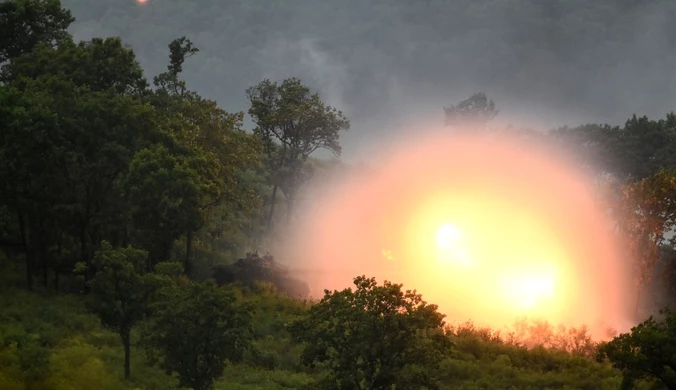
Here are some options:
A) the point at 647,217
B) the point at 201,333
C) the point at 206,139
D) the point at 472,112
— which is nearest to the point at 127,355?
the point at 201,333

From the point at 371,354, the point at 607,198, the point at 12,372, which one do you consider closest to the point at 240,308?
the point at 371,354

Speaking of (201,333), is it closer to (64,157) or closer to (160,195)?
(160,195)

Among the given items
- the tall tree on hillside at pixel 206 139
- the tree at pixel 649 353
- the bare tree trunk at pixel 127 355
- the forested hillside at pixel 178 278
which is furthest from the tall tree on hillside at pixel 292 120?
the tree at pixel 649 353

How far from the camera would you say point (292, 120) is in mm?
76625

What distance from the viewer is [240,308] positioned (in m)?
23.7

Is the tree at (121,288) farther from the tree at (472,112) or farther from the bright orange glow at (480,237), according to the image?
the tree at (472,112)

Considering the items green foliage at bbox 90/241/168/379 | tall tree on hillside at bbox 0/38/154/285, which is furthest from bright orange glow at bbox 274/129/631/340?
green foliage at bbox 90/241/168/379

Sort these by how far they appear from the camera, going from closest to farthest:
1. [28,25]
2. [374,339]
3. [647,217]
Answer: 1. [374,339]
2. [647,217]
3. [28,25]

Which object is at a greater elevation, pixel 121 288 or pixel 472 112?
pixel 472 112

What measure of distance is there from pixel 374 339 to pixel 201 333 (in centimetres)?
684

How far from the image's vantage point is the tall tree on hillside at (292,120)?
249 ft

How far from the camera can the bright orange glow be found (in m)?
63.9

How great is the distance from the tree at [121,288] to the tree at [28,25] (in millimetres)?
43030

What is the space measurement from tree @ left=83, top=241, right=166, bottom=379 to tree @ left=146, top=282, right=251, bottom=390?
15.5ft
